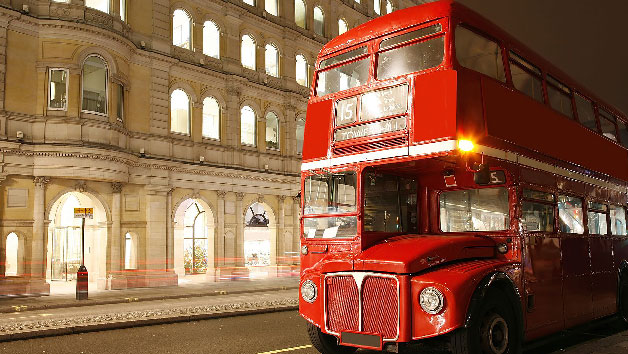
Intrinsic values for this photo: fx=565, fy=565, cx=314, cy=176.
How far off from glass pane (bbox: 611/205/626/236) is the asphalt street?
1.91 meters

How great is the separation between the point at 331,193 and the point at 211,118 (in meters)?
20.1

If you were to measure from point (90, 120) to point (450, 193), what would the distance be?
1680 cm

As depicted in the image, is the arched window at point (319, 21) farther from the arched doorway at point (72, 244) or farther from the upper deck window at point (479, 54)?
the upper deck window at point (479, 54)

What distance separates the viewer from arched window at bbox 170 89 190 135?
83.6ft

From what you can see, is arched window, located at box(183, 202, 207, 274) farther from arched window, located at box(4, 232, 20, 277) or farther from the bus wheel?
the bus wheel

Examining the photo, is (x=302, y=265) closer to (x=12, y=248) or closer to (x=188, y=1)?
(x=12, y=248)

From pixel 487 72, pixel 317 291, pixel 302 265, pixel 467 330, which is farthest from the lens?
pixel 302 265

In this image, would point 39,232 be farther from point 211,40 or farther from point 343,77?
point 343,77

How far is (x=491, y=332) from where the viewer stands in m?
6.52

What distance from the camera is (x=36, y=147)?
66.3 ft

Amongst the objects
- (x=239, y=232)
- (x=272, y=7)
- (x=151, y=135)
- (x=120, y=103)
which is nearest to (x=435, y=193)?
(x=120, y=103)

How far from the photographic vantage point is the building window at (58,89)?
20984mm

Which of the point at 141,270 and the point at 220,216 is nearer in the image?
the point at 141,270

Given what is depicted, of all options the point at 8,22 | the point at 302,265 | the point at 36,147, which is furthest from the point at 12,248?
the point at 302,265
